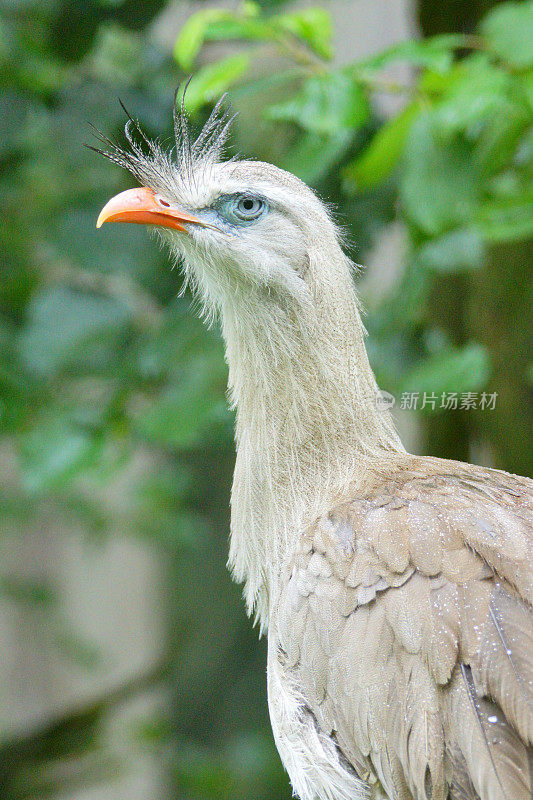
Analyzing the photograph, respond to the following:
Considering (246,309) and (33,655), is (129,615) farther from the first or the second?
(246,309)

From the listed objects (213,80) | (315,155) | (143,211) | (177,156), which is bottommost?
(143,211)

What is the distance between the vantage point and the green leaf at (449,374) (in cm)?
186

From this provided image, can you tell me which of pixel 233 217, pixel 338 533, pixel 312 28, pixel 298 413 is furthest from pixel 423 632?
pixel 312 28

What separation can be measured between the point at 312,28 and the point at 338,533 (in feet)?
4.23

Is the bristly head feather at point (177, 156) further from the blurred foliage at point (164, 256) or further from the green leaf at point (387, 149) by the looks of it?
the green leaf at point (387, 149)

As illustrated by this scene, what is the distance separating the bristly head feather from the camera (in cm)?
151

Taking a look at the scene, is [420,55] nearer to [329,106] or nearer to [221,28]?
[329,106]

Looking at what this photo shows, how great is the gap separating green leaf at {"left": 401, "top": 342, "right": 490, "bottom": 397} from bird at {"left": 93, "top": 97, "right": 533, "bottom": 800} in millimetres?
393

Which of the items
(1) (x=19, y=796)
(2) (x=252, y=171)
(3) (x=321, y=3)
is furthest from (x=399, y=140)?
(1) (x=19, y=796)

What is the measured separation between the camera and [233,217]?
1.47 metres

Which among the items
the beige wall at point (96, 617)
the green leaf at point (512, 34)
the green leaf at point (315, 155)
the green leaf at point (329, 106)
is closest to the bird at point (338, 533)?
the green leaf at point (329, 106)

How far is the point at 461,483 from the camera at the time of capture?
135cm

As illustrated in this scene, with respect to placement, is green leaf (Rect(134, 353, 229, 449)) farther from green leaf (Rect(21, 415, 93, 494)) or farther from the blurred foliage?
green leaf (Rect(21, 415, 93, 494))

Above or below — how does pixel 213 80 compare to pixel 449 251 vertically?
above
